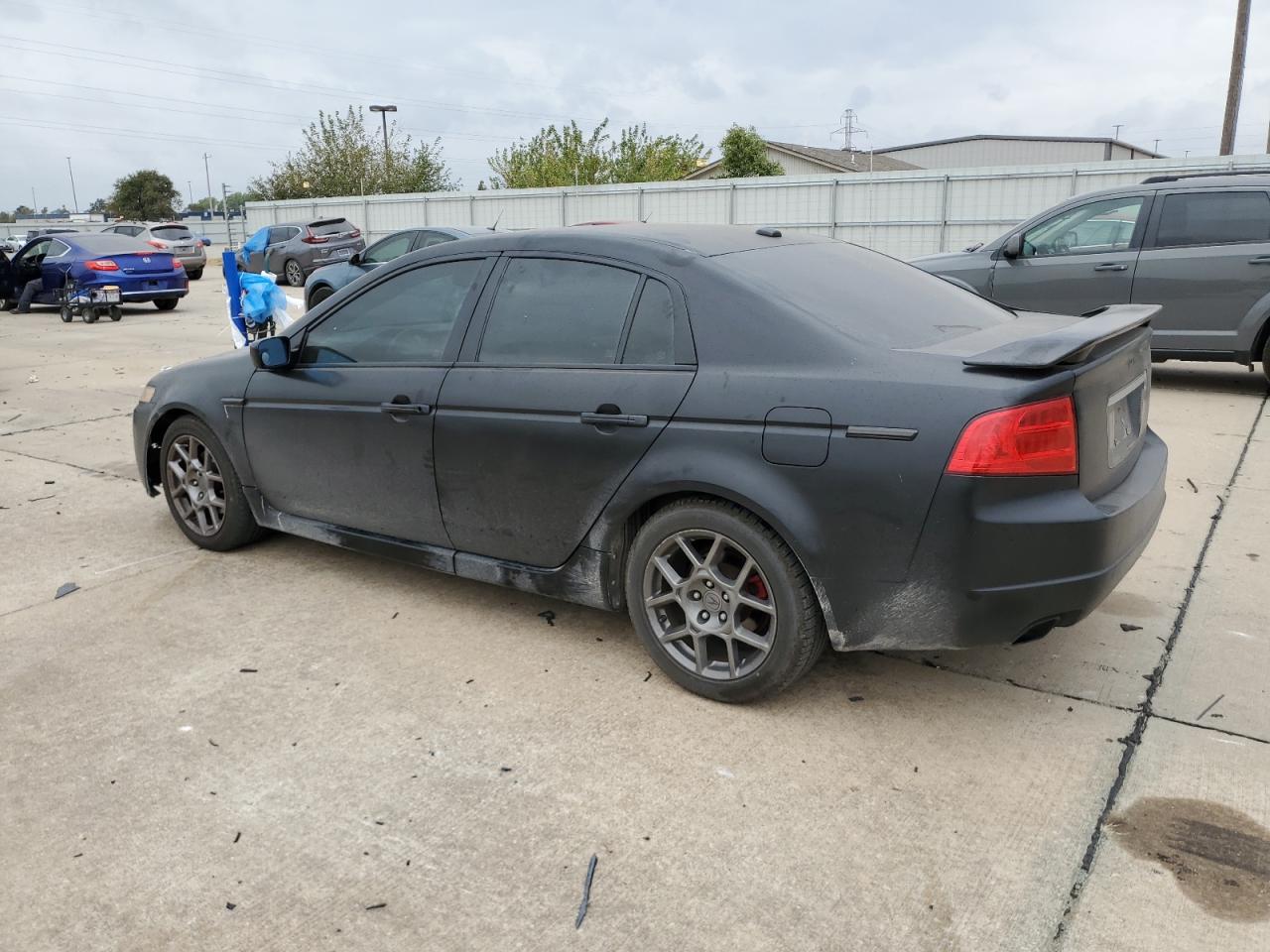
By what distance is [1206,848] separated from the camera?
2713mm

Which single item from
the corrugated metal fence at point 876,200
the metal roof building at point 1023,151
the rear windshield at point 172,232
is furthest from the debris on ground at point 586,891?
the metal roof building at point 1023,151

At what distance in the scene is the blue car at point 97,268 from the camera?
1778 centimetres

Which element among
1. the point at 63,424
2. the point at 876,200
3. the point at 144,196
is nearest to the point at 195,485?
the point at 63,424

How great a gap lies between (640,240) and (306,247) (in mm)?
24791

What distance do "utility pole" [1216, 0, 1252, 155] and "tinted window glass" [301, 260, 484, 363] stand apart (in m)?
22.3

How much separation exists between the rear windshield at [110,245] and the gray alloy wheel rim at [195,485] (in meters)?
15.0

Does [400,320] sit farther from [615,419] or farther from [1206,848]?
[1206,848]

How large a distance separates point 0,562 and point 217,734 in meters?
2.54

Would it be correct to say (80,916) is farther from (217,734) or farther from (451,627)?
(451,627)

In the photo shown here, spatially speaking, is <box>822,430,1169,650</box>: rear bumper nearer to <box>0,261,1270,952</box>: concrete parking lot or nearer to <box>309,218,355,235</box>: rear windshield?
<box>0,261,1270,952</box>: concrete parking lot

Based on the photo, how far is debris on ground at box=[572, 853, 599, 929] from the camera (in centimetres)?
251

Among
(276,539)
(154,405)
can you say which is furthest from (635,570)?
(154,405)

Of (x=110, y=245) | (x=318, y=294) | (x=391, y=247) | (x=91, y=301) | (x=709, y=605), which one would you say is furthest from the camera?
(x=110, y=245)

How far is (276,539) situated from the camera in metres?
5.42
